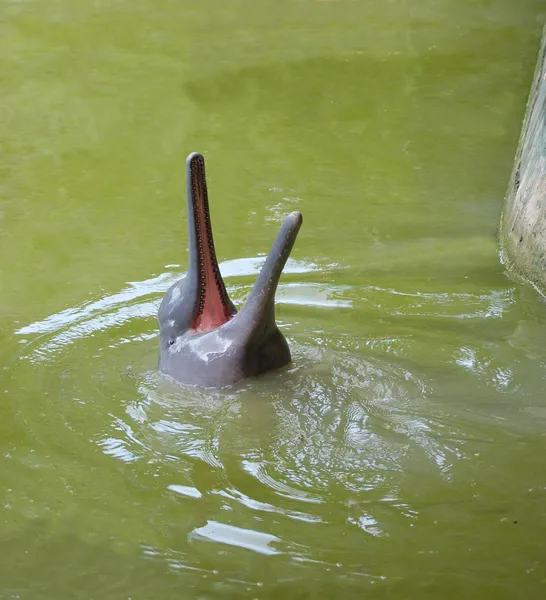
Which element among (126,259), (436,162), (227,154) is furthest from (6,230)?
(436,162)

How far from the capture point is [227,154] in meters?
7.70

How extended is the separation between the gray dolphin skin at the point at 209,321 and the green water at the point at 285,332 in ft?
0.31

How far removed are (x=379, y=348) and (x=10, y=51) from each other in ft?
25.2

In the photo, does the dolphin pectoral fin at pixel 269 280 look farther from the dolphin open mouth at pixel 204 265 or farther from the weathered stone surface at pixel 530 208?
the weathered stone surface at pixel 530 208

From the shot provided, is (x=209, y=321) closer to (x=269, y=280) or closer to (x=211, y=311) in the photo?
(x=211, y=311)

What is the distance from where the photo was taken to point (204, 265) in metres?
4.09

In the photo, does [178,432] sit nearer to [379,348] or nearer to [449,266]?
[379,348]

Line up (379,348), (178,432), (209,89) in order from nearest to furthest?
(178,432), (379,348), (209,89)

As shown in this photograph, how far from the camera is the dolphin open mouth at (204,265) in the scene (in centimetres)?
399

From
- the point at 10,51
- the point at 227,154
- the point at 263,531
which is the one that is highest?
the point at 10,51

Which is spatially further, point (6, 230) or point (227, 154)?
point (227, 154)

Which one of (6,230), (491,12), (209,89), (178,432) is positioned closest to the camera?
(178,432)

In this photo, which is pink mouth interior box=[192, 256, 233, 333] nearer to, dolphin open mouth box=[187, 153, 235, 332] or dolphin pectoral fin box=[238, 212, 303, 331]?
dolphin open mouth box=[187, 153, 235, 332]

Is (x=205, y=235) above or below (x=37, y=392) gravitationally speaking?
above
